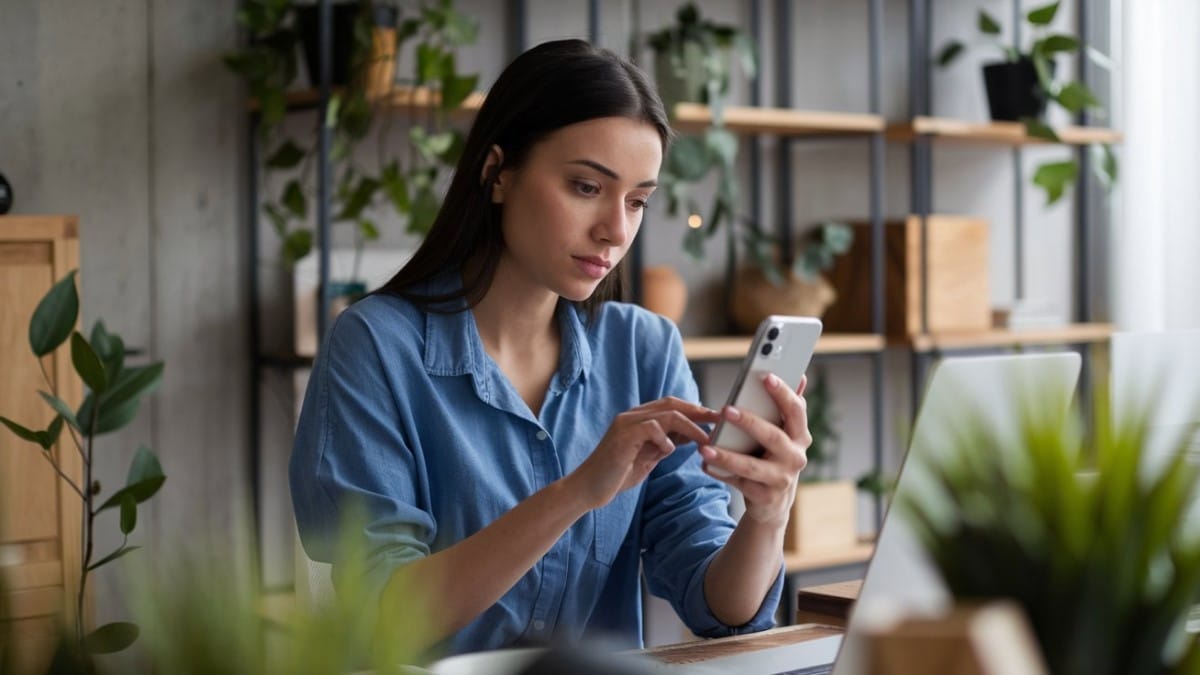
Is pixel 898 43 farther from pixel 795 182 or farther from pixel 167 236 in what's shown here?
pixel 167 236

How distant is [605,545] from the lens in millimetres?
1778

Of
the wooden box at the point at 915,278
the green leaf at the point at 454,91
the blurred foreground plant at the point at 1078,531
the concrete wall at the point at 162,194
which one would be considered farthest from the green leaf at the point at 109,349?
the blurred foreground plant at the point at 1078,531

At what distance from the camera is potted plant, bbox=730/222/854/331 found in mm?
3932

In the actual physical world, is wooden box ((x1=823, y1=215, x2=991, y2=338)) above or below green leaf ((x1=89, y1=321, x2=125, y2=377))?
above

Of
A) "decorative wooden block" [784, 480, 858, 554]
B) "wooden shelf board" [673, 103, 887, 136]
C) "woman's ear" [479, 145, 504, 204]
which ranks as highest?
"wooden shelf board" [673, 103, 887, 136]

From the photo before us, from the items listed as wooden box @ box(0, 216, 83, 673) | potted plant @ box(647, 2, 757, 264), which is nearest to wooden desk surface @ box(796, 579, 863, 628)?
wooden box @ box(0, 216, 83, 673)

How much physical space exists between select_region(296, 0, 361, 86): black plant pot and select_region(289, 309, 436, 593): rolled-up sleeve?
5.17ft

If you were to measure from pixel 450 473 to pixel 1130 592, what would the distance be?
1.44m

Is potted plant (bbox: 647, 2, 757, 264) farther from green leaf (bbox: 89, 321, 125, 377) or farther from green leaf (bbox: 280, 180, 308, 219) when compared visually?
green leaf (bbox: 89, 321, 125, 377)

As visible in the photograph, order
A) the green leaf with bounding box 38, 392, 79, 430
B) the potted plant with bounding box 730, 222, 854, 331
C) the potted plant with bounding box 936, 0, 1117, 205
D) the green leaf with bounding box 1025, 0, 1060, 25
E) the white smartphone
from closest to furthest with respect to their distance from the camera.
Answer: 1. the white smartphone
2. the green leaf with bounding box 38, 392, 79, 430
3. the potted plant with bounding box 730, 222, 854, 331
4. the green leaf with bounding box 1025, 0, 1060, 25
5. the potted plant with bounding box 936, 0, 1117, 205

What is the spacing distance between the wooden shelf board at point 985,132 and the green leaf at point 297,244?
5.72 ft

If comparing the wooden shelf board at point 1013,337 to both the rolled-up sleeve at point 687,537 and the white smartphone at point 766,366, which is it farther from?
the white smartphone at point 766,366

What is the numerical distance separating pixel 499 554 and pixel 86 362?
1195 mm

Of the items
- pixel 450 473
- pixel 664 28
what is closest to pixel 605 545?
pixel 450 473
